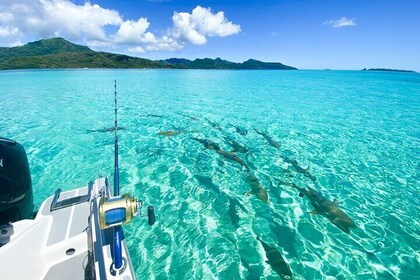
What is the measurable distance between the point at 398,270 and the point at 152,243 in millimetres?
7105

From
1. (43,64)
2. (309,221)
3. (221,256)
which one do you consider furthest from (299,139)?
(43,64)

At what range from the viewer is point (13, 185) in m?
5.48

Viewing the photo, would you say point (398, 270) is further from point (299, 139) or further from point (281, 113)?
point (281, 113)

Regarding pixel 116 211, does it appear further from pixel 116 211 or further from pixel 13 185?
pixel 13 185

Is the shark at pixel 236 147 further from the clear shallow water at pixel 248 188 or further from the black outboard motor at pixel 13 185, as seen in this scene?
the black outboard motor at pixel 13 185

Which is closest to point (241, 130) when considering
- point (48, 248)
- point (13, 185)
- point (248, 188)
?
point (248, 188)

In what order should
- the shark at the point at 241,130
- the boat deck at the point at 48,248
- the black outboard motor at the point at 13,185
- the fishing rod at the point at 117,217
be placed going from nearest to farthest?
the fishing rod at the point at 117,217
the boat deck at the point at 48,248
the black outboard motor at the point at 13,185
the shark at the point at 241,130

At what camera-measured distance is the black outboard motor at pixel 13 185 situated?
5223 mm

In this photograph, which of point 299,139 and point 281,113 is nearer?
point 299,139

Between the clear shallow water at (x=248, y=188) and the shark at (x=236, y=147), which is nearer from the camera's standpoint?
the clear shallow water at (x=248, y=188)

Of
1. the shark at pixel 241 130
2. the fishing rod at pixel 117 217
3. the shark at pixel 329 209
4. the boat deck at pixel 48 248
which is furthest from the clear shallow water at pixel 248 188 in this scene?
the fishing rod at pixel 117 217

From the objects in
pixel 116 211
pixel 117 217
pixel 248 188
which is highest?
pixel 116 211

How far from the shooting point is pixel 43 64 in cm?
17562

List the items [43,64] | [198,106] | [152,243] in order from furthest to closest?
[43,64] < [198,106] < [152,243]
